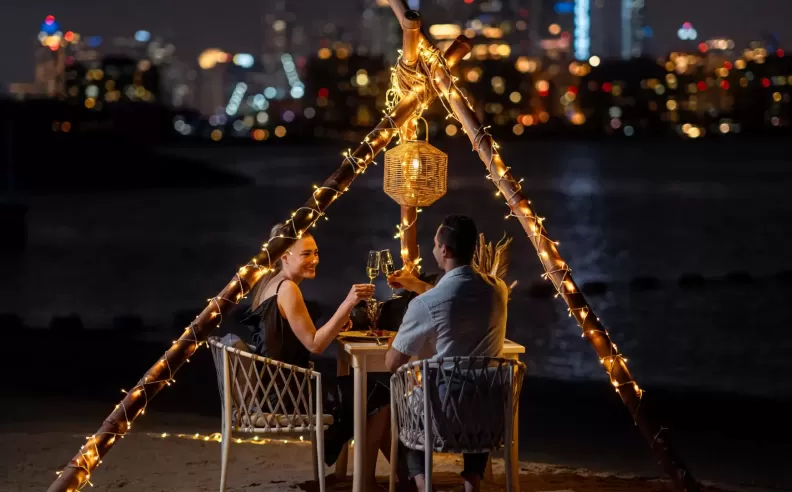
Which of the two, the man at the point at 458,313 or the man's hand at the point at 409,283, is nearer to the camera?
the man at the point at 458,313

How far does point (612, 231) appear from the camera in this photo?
42.3 metres

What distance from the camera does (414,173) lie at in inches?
253

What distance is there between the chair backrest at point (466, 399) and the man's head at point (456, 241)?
16.5 inches

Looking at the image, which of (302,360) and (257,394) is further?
(302,360)

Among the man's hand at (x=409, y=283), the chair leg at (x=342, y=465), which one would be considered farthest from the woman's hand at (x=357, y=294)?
the chair leg at (x=342, y=465)

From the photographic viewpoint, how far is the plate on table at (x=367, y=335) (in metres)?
5.61

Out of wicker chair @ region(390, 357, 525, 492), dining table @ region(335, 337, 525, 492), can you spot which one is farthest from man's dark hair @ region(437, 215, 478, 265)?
dining table @ region(335, 337, 525, 492)

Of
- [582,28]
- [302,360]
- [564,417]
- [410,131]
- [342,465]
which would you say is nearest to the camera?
[302,360]

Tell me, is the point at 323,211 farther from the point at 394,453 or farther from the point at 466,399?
the point at 466,399

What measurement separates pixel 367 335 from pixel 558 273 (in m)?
1.00

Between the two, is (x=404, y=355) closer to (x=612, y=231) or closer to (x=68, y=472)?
(x=68, y=472)

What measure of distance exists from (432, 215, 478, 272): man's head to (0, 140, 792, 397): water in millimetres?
7959

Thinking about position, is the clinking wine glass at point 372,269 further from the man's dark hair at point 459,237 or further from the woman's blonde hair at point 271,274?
the man's dark hair at point 459,237

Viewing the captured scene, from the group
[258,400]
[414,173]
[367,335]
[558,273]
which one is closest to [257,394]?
[258,400]
